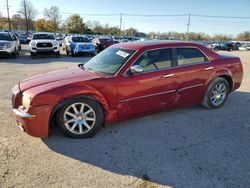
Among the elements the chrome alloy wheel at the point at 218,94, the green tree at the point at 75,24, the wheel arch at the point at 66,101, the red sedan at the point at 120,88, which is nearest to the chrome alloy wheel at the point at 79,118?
the red sedan at the point at 120,88

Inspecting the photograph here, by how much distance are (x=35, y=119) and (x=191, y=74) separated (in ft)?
10.4

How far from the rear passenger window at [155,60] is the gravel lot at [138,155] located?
1092 millimetres

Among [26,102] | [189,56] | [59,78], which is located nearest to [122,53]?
[59,78]

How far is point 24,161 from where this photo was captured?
126 inches

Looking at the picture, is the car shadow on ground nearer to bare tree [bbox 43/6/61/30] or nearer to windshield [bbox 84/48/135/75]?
windshield [bbox 84/48/135/75]

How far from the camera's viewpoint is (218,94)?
5.38 m

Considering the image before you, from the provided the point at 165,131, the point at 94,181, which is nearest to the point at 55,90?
the point at 94,181

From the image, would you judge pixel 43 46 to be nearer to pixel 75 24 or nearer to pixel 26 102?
pixel 26 102

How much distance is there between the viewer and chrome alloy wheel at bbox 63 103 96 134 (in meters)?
3.75

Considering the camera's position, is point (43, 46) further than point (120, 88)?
Yes

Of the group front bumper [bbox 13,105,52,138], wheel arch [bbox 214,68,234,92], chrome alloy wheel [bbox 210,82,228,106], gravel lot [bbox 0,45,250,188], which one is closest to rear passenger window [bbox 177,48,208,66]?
wheel arch [bbox 214,68,234,92]

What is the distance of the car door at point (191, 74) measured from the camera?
15.4ft

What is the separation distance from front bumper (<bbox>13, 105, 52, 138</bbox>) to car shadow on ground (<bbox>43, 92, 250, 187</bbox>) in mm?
305

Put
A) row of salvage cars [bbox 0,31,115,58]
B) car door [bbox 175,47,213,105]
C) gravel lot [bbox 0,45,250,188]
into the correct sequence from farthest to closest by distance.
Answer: row of salvage cars [bbox 0,31,115,58], car door [bbox 175,47,213,105], gravel lot [bbox 0,45,250,188]
